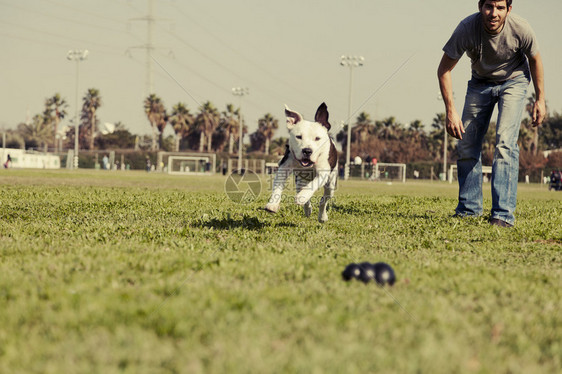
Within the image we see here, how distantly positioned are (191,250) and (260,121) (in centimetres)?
10524

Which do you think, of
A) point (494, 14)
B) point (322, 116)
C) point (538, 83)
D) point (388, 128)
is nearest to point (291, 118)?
point (322, 116)

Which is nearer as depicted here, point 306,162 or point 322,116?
point 306,162

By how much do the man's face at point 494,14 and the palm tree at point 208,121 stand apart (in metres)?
88.9

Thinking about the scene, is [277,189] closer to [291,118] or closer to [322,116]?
[291,118]

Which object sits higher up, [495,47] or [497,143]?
[495,47]

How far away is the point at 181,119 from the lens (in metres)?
96.2

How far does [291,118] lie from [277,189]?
1.11 meters

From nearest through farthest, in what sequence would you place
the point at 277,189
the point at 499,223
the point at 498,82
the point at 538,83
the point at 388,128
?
the point at 277,189, the point at 499,223, the point at 538,83, the point at 498,82, the point at 388,128

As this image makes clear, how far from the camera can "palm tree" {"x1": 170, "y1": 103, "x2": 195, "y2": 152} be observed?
3789 inches

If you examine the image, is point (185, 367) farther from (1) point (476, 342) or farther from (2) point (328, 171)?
(2) point (328, 171)

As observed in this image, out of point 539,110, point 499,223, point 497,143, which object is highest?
point 539,110

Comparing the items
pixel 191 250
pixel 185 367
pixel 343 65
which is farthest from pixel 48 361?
pixel 343 65

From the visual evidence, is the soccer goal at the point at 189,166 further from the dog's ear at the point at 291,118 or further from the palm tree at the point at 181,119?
the dog's ear at the point at 291,118

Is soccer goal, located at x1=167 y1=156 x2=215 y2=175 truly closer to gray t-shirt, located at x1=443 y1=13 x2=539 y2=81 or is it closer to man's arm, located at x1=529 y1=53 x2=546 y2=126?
gray t-shirt, located at x1=443 y1=13 x2=539 y2=81
